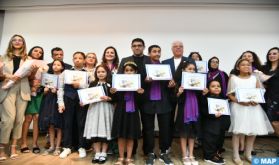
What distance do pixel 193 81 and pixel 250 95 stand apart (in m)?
0.85

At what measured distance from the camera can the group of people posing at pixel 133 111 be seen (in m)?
3.23

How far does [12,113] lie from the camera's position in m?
3.40

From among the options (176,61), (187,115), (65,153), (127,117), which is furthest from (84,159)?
(176,61)

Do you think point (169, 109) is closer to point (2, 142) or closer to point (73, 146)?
point (73, 146)

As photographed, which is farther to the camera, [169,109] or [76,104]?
[76,104]

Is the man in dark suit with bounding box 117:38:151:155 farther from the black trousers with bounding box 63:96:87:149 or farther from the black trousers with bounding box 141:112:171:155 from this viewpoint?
the black trousers with bounding box 63:96:87:149

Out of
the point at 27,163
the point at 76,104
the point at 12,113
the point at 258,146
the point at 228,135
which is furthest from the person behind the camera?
the point at 228,135

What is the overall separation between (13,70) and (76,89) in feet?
3.13

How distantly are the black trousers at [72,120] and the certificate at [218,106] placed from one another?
1851mm

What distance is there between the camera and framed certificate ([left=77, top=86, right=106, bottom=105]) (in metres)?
3.23

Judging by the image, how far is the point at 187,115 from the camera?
3.22 meters

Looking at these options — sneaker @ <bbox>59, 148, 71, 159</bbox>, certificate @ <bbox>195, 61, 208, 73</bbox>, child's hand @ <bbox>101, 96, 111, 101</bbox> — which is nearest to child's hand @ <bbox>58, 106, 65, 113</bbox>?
sneaker @ <bbox>59, 148, 71, 159</bbox>

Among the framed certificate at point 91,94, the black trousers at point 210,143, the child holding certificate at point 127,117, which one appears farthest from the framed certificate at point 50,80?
the black trousers at point 210,143

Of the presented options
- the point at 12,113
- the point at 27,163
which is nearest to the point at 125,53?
the point at 12,113
